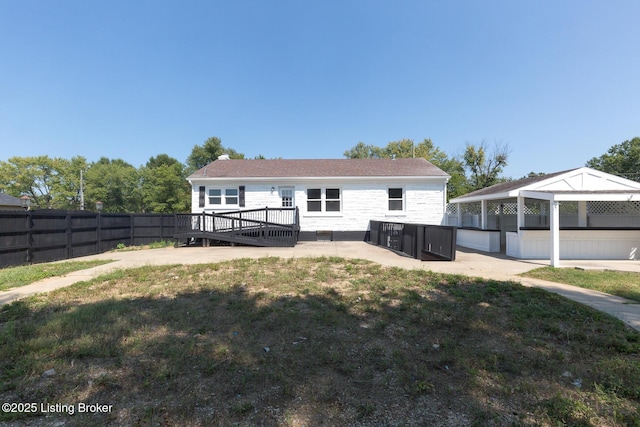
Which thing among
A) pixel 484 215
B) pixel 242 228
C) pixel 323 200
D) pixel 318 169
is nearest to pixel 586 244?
pixel 484 215

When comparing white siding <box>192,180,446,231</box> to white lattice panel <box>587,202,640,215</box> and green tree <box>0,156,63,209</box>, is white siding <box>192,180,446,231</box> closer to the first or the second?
white lattice panel <box>587,202,640,215</box>

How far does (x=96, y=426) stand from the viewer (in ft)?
6.64

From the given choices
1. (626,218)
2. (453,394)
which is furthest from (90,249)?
(626,218)

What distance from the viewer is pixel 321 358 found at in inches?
117

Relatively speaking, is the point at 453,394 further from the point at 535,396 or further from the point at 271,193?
the point at 271,193

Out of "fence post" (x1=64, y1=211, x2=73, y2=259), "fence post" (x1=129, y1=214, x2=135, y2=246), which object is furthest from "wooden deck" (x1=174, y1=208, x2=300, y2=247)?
"fence post" (x1=64, y1=211, x2=73, y2=259)

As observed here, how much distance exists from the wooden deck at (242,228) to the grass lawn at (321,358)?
23.1 ft

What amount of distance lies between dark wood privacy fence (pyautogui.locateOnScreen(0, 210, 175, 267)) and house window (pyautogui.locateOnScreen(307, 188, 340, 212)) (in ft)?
25.0

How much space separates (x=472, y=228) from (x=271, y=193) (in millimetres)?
9916

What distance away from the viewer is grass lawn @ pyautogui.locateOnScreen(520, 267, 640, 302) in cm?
546

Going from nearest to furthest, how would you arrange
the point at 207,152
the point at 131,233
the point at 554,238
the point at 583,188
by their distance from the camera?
the point at 554,238 → the point at 583,188 → the point at 131,233 → the point at 207,152

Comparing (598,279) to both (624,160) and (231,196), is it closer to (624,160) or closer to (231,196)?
(231,196)

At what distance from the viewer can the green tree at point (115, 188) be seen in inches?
1758

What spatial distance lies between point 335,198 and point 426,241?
6882 millimetres
